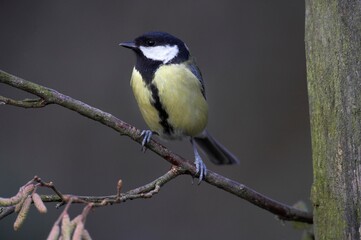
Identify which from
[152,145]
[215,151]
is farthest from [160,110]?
[152,145]

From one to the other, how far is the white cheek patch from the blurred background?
1.27 meters

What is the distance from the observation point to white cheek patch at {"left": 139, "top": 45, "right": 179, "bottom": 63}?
8.79 feet

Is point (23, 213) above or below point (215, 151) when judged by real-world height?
above

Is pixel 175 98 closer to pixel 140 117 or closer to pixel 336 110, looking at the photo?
pixel 336 110

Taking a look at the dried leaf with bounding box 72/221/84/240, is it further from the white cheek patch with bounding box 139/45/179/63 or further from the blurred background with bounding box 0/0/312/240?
the blurred background with bounding box 0/0/312/240

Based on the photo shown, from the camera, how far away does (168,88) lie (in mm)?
2547

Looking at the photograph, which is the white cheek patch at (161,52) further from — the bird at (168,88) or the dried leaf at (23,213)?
the dried leaf at (23,213)

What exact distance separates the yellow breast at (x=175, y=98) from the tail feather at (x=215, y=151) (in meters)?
0.40

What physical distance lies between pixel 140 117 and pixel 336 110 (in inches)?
96.6

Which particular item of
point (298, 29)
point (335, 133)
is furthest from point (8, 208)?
point (298, 29)

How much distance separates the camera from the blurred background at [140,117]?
3879 millimetres

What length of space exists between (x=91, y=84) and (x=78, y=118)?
253 millimetres

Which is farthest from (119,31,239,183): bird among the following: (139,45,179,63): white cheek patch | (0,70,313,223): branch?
(0,70,313,223): branch

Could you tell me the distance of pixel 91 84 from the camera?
4027 millimetres
